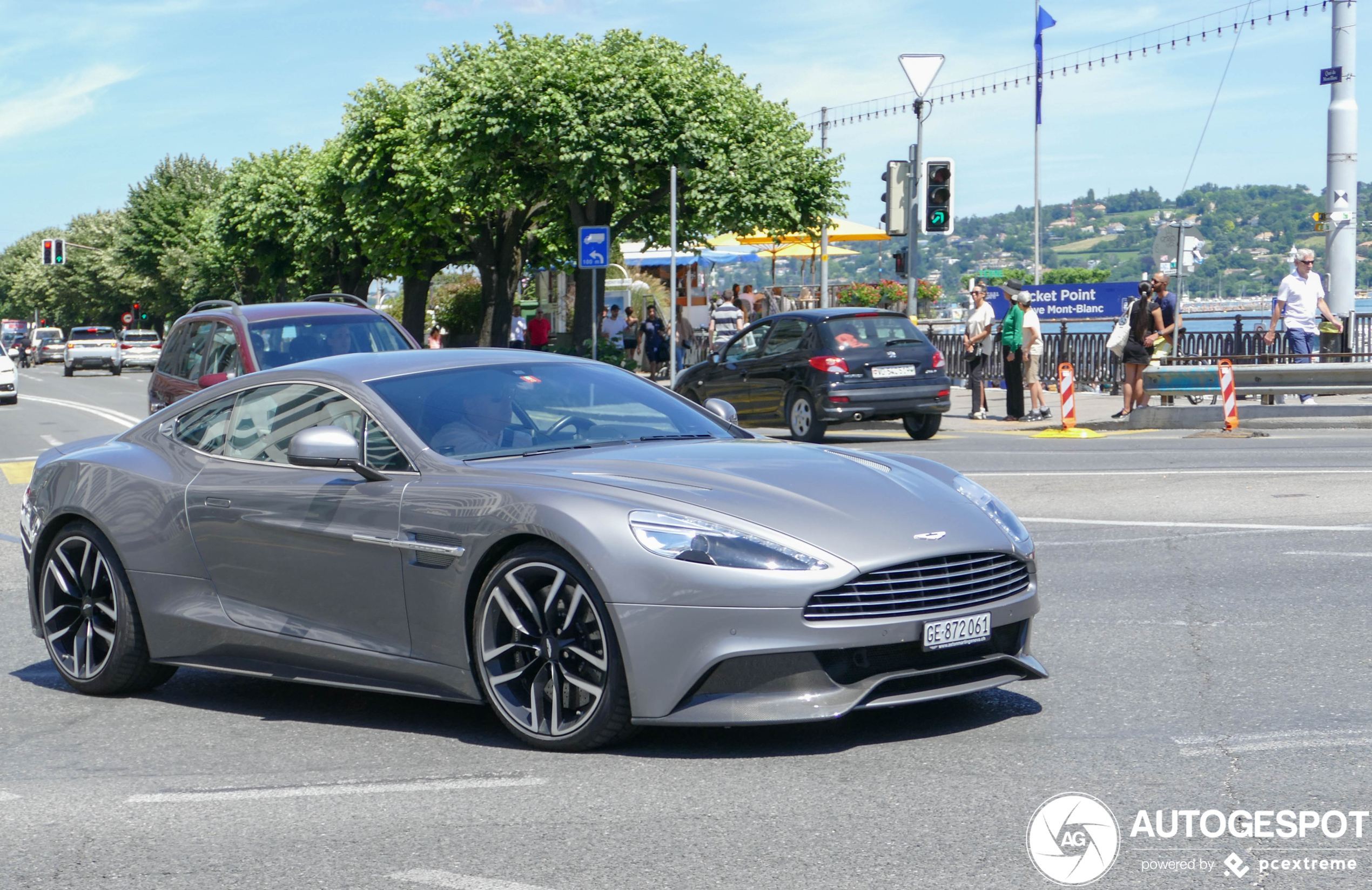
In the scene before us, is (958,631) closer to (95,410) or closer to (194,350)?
(194,350)

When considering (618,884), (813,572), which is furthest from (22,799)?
(813,572)

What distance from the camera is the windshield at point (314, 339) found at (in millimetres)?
14125

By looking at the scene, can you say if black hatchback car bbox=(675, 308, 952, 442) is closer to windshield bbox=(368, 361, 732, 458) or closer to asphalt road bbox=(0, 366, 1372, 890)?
asphalt road bbox=(0, 366, 1372, 890)

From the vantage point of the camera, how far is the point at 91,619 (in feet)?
21.5

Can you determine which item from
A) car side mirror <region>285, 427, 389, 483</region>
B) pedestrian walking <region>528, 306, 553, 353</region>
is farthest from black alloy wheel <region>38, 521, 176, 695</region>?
pedestrian walking <region>528, 306, 553, 353</region>

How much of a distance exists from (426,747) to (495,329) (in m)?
39.3

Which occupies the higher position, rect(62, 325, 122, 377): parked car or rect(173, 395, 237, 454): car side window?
rect(173, 395, 237, 454): car side window

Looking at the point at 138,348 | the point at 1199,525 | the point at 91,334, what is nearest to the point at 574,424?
the point at 1199,525

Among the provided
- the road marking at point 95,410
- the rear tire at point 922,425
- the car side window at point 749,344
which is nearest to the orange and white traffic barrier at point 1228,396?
the rear tire at point 922,425

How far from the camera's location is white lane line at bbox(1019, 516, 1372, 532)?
1029 cm

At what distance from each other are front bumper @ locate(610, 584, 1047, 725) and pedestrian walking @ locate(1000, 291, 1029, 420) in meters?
17.0

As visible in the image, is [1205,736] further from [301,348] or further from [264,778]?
[301,348]

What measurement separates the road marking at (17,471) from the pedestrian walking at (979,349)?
40.9 feet

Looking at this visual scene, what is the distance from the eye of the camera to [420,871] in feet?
13.2
